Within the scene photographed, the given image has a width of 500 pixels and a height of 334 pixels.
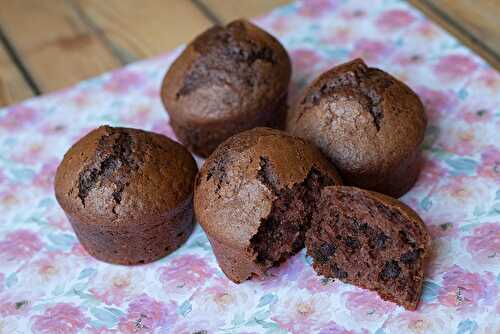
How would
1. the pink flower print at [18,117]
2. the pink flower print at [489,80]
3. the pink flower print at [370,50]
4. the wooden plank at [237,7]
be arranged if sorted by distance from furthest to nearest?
the wooden plank at [237,7] → the pink flower print at [370,50] → the pink flower print at [18,117] → the pink flower print at [489,80]

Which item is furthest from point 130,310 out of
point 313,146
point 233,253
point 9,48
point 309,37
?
point 9,48

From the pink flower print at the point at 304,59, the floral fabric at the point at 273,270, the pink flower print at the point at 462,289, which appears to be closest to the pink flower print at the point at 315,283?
the floral fabric at the point at 273,270

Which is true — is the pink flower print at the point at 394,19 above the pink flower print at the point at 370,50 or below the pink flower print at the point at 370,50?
above

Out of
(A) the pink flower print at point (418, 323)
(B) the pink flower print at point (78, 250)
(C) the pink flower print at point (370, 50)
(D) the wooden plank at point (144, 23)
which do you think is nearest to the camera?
(A) the pink flower print at point (418, 323)

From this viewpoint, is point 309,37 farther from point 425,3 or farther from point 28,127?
point 28,127

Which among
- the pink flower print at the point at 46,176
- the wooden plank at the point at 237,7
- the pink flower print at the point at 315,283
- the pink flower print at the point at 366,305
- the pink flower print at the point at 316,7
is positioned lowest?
the pink flower print at the point at 46,176

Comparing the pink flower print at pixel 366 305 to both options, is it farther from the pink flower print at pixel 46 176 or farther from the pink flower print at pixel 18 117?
the pink flower print at pixel 18 117

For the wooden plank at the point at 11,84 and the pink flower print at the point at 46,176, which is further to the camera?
the wooden plank at the point at 11,84
